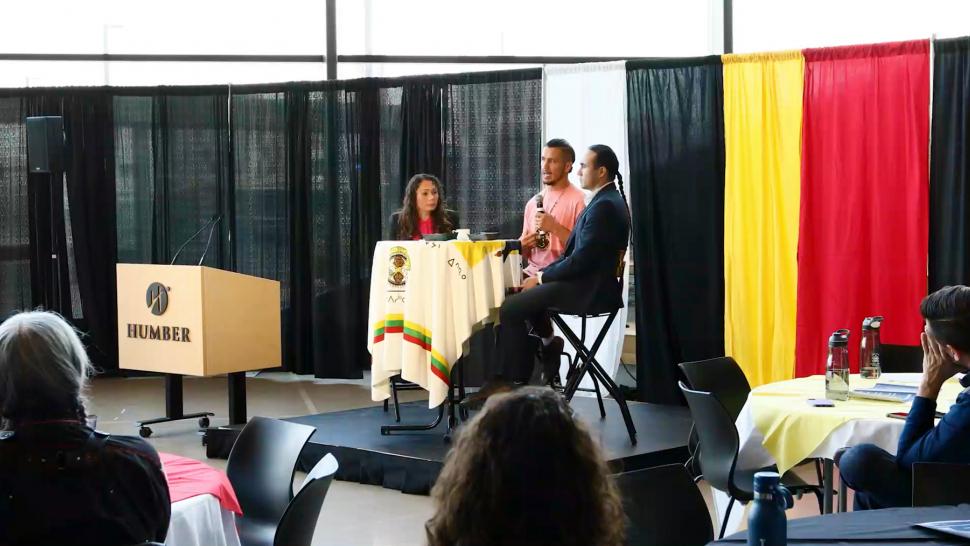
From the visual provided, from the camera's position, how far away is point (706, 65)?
271 inches

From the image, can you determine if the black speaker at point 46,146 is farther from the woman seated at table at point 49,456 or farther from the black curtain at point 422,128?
the woman seated at table at point 49,456

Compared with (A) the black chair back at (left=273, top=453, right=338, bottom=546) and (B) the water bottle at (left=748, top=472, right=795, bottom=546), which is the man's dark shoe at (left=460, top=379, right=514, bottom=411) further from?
(B) the water bottle at (left=748, top=472, right=795, bottom=546)

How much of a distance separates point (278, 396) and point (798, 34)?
15.5 ft

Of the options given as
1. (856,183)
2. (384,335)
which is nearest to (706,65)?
(856,183)

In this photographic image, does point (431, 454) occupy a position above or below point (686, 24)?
below

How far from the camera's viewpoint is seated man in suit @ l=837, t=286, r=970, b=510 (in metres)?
2.88

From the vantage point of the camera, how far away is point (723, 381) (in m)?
4.35

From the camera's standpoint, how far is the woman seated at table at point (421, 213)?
6.61m

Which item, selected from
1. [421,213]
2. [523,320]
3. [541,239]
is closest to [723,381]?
[523,320]

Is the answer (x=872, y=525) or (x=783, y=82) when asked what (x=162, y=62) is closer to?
(x=783, y=82)

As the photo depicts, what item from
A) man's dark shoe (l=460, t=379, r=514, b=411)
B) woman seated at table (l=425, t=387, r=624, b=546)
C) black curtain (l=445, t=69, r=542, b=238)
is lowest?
man's dark shoe (l=460, t=379, r=514, b=411)

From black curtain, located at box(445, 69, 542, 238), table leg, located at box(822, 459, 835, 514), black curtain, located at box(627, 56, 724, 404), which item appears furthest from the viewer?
black curtain, located at box(445, 69, 542, 238)

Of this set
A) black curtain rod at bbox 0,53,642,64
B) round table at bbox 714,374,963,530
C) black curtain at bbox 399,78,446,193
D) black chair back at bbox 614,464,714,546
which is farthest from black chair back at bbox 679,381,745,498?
black curtain rod at bbox 0,53,642,64

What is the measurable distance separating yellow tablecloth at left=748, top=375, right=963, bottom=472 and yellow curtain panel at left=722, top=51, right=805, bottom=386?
292cm
